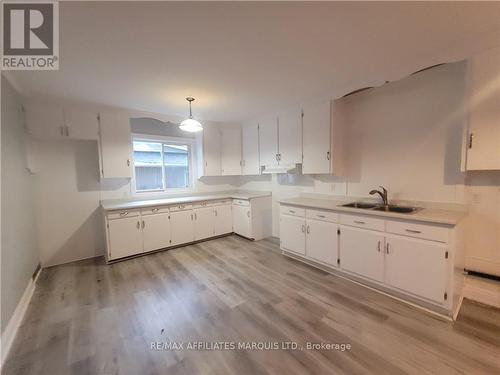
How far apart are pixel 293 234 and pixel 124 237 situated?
2680 millimetres

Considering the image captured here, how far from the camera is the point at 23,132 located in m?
2.93

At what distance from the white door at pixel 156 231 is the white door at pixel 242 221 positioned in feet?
4.55

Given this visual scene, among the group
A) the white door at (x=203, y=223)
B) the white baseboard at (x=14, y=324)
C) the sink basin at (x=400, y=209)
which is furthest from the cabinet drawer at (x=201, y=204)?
the sink basin at (x=400, y=209)

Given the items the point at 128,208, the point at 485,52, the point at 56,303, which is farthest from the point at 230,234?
the point at 485,52

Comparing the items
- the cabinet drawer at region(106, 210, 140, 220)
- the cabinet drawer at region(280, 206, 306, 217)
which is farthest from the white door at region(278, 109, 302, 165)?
the cabinet drawer at region(106, 210, 140, 220)

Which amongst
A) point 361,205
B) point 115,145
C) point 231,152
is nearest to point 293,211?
point 361,205

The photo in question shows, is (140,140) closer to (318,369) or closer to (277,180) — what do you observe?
(277,180)

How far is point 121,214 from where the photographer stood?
3488 millimetres

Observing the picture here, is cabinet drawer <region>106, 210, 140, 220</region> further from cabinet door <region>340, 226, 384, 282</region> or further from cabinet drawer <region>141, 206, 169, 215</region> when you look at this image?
cabinet door <region>340, 226, 384, 282</region>

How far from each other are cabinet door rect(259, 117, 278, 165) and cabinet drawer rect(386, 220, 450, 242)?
2.22 meters

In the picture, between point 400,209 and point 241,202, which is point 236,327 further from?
point 241,202

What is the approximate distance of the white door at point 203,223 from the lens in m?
4.27

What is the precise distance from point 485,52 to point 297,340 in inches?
119

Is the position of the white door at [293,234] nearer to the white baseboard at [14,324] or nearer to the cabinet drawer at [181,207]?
the cabinet drawer at [181,207]
